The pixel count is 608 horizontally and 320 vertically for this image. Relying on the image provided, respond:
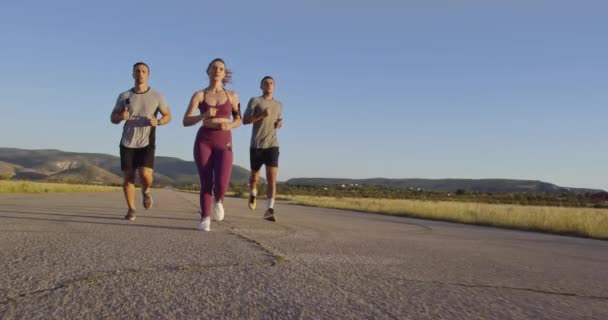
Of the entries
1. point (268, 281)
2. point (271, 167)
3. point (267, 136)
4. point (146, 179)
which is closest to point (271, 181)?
point (271, 167)

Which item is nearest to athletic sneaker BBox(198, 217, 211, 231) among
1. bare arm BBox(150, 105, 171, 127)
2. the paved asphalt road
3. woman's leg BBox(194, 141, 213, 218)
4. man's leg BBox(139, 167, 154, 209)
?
woman's leg BBox(194, 141, 213, 218)

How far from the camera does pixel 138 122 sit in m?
6.54

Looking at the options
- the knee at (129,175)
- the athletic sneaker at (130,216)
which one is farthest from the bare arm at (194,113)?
the athletic sneaker at (130,216)

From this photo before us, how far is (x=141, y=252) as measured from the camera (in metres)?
3.56

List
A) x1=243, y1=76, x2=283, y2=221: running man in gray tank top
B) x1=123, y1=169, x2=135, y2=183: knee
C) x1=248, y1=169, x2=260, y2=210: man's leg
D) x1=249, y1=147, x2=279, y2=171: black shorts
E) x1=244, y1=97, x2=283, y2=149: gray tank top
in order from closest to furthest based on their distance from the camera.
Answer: x1=123, y1=169, x2=135, y2=183: knee < x1=243, y1=76, x2=283, y2=221: running man in gray tank top < x1=244, y1=97, x2=283, y2=149: gray tank top < x1=249, y1=147, x2=279, y2=171: black shorts < x1=248, y1=169, x2=260, y2=210: man's leg

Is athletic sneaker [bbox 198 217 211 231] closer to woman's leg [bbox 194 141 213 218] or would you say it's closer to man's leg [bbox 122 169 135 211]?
woman's leg [bbox 194 141 213 218]

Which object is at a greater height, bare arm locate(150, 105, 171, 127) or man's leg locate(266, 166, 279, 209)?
bare arm locate(150, 105, 171, 127)

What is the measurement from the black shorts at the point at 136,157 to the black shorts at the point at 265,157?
1.84 m

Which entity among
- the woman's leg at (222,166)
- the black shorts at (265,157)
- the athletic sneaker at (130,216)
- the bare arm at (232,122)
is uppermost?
the bare arm at (232,122)

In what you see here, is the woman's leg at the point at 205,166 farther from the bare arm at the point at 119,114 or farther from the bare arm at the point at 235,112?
the bare arm at the point at 119,114

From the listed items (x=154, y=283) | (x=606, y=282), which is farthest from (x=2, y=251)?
(x=606, y=282)

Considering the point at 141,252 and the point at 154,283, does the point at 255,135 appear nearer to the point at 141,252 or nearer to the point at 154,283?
the point at 141,252

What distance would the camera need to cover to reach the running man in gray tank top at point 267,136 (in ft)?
25.5

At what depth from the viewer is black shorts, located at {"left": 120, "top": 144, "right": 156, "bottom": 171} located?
662cm
